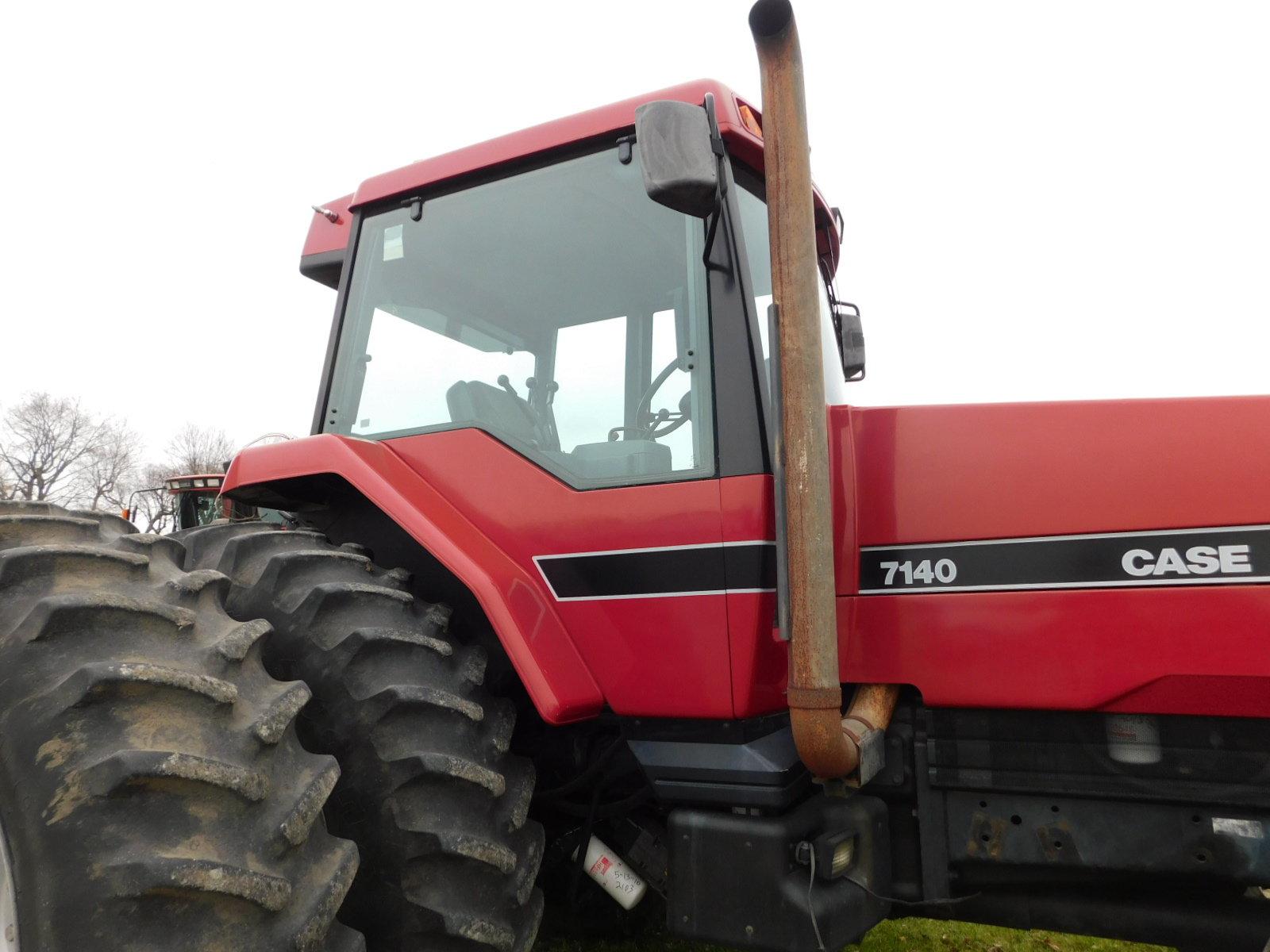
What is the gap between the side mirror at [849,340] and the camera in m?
2.95

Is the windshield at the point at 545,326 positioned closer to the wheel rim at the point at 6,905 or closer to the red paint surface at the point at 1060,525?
Result: the red paint surface at the point at 1060,525

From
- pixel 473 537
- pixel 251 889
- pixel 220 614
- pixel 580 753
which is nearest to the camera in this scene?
pixel 251 889

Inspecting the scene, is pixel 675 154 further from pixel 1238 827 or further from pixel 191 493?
pixel 191 493

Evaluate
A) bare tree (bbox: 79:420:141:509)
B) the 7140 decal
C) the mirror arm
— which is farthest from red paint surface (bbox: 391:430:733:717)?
bare tree (bbox: 79:420:141:509)

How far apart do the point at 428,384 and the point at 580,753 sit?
3.53 ft

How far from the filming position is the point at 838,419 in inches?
81.2

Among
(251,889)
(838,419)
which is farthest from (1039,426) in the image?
(251,889)

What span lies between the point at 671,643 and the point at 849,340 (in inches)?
54.6

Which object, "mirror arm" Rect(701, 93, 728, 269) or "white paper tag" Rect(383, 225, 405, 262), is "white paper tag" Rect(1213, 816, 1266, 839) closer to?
"mirror arm" Rect(701, 93, 728, 269)

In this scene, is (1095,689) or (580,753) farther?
(580,753)

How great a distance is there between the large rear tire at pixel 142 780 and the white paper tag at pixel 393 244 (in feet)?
3.81

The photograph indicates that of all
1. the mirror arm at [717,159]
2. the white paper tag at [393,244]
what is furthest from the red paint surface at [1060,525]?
the white paper tag at [393,244]

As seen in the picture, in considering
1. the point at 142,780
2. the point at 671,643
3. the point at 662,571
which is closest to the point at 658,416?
the point at 662,571

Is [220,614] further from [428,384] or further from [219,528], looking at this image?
[428,384]
